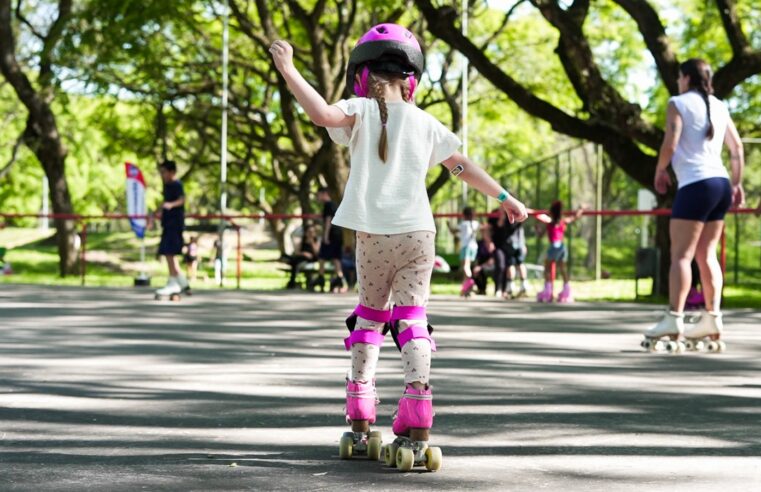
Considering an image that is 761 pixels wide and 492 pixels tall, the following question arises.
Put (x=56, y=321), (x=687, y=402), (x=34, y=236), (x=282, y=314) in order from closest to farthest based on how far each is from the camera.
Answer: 1. (x=687, y=402)
2. (x=56, y=321)
3. (x=282, y=314)
4. (x=34, y=236)

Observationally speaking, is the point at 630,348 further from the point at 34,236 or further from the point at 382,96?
the point at 34,236

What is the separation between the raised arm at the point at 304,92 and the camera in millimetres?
5117

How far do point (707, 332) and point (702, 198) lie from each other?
1.15 m

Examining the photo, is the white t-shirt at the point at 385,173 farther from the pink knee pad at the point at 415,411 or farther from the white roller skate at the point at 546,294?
the white roller skate at the point at 546,294

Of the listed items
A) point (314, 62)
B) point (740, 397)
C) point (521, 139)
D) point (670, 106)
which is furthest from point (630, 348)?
point (521, 139)

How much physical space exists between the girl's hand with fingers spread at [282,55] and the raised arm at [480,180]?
0.87 metres

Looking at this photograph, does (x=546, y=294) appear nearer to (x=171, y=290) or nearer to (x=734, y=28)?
(x=734, y=28)

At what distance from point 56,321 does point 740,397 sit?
8.20 m

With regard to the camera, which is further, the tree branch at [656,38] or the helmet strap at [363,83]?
the tree branch at [656,38]

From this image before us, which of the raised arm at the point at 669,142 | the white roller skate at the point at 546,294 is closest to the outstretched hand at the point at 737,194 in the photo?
the raised arm at the point at 669,142

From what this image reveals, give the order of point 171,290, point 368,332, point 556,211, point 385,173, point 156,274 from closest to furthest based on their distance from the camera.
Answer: point 385,173 → point 368,332 → point 171,290 → point 556,211 → point 156,274

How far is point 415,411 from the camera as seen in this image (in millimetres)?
5246

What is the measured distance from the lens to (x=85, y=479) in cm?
477

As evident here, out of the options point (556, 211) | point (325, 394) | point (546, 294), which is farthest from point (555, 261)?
point (325, 394)
